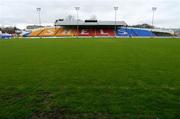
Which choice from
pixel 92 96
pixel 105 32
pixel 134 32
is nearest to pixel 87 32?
pixel 105 32

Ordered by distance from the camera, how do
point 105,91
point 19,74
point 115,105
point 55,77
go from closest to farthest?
point 115,105
point 105,91
point 55,77
point 19,74

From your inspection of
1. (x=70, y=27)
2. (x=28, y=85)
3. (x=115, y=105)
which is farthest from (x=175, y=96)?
(x=70, y=27)

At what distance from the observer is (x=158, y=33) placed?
274 feet

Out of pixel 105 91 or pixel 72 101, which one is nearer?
pixel 72 101

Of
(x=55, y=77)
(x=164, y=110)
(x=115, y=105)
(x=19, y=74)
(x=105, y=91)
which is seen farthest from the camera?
(x=19, y=74)

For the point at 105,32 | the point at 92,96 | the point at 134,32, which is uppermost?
the point at 105,32

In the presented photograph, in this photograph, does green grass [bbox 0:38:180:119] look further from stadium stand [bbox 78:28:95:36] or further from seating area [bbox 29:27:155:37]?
stadium stand [bbox 78:28:95:36]

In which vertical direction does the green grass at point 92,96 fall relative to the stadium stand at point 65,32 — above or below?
below

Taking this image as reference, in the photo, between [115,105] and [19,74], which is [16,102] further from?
[19,74]

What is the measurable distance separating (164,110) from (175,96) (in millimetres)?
1192

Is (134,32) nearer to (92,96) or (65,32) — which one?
(65,32)

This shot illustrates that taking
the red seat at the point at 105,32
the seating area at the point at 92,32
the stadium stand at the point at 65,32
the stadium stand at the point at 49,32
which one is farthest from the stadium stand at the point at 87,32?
the stadium stand at the point at 49,32

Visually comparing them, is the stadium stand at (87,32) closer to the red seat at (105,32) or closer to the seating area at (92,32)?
the seating area at (92,32)

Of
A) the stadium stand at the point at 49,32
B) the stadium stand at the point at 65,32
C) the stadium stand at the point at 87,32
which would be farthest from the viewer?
the stadium stand at the point at 49,32
